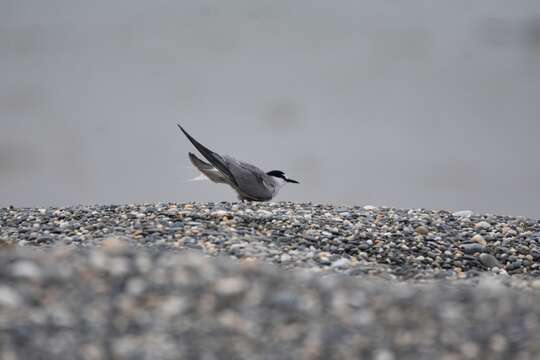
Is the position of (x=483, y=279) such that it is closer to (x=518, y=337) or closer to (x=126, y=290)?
(x=518, y=337)

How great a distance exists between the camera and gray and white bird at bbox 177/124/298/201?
6.03 metres

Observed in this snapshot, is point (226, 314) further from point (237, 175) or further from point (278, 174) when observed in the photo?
point (278, 174)

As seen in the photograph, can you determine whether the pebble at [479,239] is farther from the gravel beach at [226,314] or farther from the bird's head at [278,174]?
the bird's head at [278,174]

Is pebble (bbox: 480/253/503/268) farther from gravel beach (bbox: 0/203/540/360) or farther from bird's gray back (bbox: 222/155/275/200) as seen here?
bird's gray back (bbox: 222/155/275/200)

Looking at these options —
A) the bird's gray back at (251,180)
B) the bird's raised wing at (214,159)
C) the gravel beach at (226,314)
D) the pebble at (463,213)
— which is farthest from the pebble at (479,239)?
the bird's raised wing at (214,159)

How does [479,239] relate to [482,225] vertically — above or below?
below

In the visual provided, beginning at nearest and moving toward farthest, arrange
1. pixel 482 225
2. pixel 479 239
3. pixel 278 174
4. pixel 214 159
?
pixel 479 239
pixel 214 159
pixel 482 225
pixel 278 174

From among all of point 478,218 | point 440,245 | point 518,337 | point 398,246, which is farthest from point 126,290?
point 478,218

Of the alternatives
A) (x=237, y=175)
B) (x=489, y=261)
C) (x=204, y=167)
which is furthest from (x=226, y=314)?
(x=204, y=167)

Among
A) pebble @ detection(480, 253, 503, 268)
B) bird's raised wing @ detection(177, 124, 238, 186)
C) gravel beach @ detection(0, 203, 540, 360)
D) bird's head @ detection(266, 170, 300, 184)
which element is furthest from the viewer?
bird's head @ detection(266, 170, 300, 184)

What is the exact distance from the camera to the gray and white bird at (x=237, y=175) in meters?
6.03

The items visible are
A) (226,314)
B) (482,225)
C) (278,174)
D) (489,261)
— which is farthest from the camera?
(278,174)

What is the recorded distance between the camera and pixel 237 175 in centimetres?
616

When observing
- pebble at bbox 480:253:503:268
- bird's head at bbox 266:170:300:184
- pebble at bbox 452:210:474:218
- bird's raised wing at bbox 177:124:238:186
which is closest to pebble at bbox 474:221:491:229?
pebble at bbox 452:210:474:218
